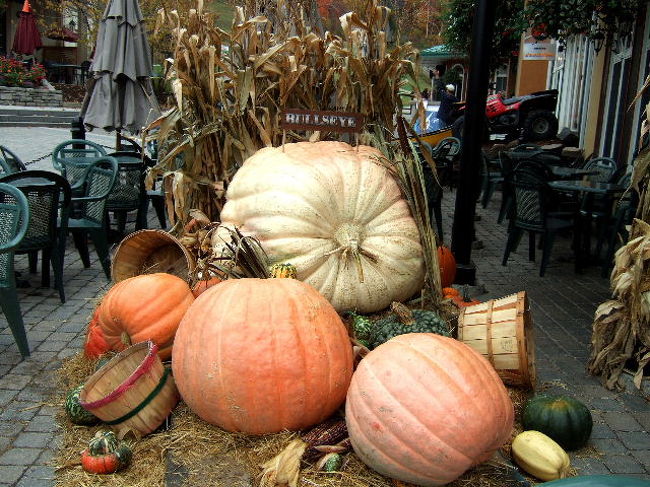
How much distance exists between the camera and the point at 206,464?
8.67ft

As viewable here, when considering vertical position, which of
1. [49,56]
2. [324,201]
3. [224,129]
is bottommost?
[324,201]

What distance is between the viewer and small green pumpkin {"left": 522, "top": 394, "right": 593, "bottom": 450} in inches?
120

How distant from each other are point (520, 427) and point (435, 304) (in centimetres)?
109

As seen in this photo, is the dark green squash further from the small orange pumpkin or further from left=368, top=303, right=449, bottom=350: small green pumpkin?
the small orange pumpkin

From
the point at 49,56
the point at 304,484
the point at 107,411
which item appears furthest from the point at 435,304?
the point at 49,56

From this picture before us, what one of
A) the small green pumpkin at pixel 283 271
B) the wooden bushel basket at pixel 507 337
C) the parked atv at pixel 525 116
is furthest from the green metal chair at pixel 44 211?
the parked atv at pixel 525 116

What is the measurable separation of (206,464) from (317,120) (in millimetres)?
2646

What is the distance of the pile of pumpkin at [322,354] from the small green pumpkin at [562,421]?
0.02 m

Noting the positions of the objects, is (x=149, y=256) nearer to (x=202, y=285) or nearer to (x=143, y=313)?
(x=202, y=285)

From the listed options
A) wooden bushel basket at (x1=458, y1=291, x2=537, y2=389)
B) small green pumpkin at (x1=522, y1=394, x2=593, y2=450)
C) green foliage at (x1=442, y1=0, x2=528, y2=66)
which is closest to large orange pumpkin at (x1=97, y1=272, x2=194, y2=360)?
wooden bushel basket at (x1=458, y1=291, x2=537, y2=389)

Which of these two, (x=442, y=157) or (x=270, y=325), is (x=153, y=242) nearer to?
(x=270, y=325)

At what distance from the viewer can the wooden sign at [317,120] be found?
14.7ft

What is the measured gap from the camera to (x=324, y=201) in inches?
150

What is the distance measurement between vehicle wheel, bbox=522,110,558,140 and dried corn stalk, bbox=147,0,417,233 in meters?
11.1
